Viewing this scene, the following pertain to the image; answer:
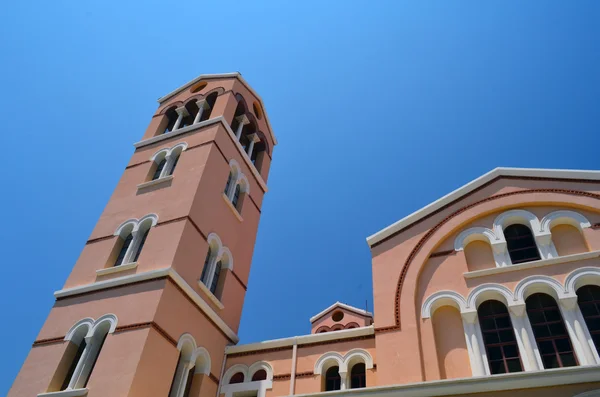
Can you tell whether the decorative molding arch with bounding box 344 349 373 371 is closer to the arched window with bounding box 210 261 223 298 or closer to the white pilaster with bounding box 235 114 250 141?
the arched window with bounding box 210 261 223 298

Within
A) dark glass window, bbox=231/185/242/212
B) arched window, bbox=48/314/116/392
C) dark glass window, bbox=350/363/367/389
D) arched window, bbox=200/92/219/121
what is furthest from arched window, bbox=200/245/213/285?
arched window, bbox=200/92/219/121

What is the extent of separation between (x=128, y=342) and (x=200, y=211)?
496cm

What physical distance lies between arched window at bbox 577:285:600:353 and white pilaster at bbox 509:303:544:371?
3.91 feet

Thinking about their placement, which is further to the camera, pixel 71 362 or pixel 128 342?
pixel 71 362

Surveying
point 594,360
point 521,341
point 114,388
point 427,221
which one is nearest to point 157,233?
point 114,388

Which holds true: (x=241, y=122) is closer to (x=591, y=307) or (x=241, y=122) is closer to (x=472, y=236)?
(x=472, y=236)

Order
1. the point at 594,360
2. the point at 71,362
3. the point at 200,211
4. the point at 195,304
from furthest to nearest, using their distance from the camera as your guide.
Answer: the point at 200,211, the point at 195,304, the point at 71,362, the point at 594,360

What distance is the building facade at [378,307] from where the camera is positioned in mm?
11227

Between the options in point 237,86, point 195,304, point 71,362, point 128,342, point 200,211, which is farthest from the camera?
point 237,86

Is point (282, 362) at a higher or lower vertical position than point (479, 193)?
lower

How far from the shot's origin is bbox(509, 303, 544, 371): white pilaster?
10781mm

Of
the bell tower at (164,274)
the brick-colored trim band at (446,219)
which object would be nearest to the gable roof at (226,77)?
the bell tower at (164,274)

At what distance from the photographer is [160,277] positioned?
13414mm

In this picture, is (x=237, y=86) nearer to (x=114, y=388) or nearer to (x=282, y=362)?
(x=282, y=362)
